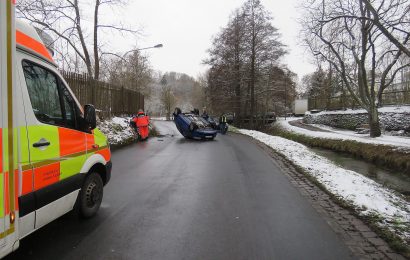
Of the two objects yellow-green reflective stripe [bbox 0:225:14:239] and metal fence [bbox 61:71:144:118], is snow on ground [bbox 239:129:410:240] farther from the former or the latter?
metal fence [bbox 61:71:144:118]

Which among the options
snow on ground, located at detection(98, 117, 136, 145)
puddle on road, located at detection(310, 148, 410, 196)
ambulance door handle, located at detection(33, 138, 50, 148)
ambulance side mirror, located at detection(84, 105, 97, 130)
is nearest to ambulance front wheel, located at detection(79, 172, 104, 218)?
ambulance side mirror, located at detection(84, 105, 97, 130)

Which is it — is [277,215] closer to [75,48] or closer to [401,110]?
[75,48]

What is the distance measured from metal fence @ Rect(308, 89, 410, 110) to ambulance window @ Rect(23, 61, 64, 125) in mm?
27631

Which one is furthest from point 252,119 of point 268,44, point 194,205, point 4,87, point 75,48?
point 4,87

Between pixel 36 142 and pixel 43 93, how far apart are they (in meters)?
0.75

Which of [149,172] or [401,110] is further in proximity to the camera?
[401,110]

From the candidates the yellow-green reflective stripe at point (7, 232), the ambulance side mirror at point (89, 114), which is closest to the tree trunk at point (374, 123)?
the ambulance side mirror at point (89, 114)

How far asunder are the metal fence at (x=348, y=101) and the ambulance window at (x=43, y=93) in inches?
1088

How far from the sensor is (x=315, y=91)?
63.7m

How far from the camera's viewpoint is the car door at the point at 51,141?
11.8ft

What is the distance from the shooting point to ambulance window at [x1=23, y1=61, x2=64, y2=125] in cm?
372

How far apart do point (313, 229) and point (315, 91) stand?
62.2 m

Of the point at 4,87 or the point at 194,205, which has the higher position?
the point at 4,87

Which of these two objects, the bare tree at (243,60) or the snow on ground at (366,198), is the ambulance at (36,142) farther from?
the bare tree at (243,60)
